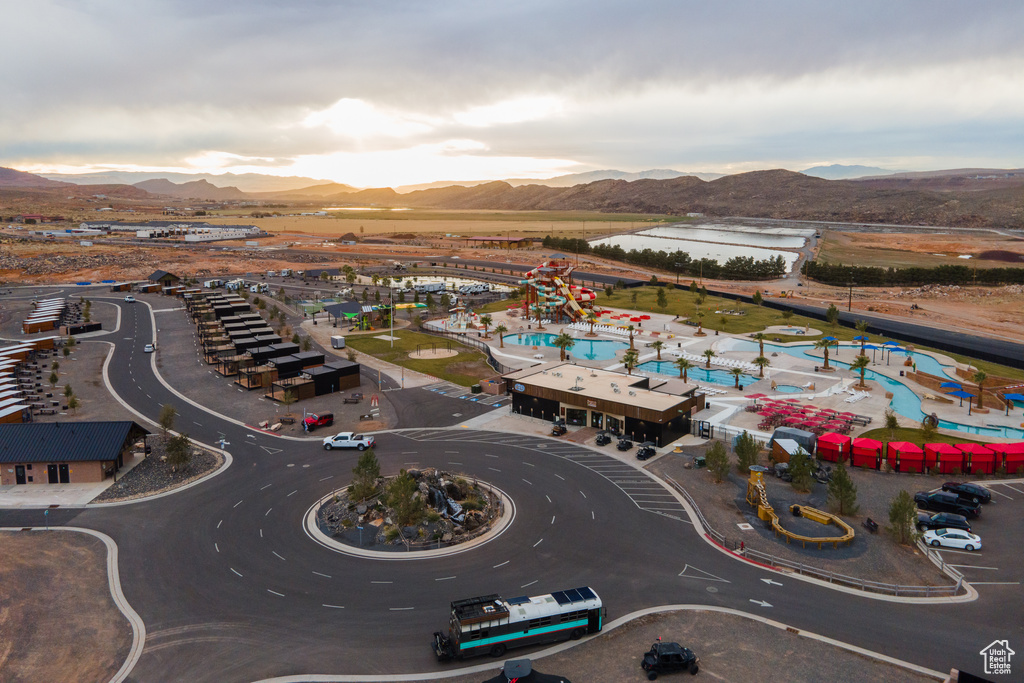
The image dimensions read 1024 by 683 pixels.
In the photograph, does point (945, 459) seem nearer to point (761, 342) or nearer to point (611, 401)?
point (611, 401)

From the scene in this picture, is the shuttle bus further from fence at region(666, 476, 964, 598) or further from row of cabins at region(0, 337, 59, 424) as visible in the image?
row of cabins at region(0, 337, 59, 424)

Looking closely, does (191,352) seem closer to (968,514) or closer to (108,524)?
(108,524)

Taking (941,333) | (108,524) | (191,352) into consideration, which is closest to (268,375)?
(191,352)

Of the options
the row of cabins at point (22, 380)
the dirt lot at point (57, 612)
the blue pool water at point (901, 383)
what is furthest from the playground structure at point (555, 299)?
the dirt lot at point (57, 612)

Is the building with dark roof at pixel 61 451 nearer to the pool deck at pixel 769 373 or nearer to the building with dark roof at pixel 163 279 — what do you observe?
the pool deck at pixel 769 373

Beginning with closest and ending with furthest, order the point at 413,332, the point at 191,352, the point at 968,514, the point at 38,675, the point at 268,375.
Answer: the point at 38,675, the point at 968,514, the point at 268,375, the point at 191,352, the point at 413,332

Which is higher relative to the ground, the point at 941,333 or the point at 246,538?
the point at 941,333
